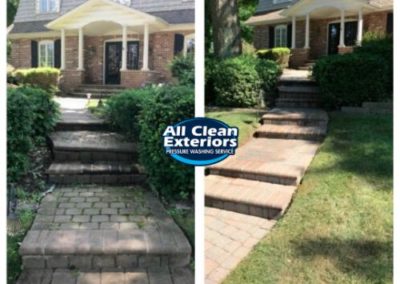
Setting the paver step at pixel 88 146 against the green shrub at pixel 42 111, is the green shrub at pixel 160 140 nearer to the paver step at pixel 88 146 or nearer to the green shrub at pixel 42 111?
the paver step at pixel 88 146

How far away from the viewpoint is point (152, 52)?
7.11ft

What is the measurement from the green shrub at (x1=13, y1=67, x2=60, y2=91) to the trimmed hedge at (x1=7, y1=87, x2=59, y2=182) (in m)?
0.06

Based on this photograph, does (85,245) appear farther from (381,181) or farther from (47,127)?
(381,181)

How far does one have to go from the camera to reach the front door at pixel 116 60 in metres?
2.10

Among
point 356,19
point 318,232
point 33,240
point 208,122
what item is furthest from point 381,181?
point 33,240

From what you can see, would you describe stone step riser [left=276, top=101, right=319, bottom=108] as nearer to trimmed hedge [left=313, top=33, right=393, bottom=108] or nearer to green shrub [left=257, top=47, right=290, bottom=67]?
trimmed hedge [left=313, top=33, right=393, bottom=108]

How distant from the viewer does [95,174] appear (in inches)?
103

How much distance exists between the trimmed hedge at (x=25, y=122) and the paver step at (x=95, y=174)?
0.61ft

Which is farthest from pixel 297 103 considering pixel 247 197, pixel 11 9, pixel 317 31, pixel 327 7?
pixel 11 9

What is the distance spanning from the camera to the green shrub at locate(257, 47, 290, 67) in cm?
306

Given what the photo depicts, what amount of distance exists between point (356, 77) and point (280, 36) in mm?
1443

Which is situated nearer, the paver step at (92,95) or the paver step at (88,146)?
the paver step at (92,95)

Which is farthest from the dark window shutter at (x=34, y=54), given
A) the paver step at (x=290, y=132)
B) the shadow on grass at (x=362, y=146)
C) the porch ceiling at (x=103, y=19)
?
the shadow on grass at (x=362, y=146)

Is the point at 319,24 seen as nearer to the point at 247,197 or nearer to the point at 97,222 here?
the point at 247,197
